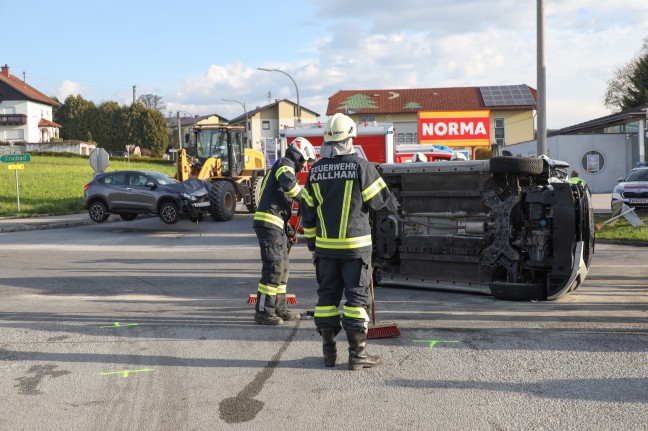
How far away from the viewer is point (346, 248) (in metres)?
5.72

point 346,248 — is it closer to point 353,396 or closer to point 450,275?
point 353,396

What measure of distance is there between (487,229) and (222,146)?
16688 mm

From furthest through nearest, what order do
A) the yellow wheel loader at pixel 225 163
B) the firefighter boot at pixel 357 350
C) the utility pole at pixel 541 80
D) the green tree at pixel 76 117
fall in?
1. the green tree at pixel 76 117
2. the yellow wheel loader at pixel 225 163
3. the utility pole at pixel 541 80
4. the firefighter boot at pixel 357 350

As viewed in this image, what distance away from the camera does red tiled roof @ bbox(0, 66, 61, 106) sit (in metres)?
91.1

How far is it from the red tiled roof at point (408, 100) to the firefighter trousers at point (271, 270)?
5965 cm

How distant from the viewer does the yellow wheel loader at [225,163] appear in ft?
74.9

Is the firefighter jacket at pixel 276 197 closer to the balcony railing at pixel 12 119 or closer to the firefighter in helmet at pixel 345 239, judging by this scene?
the firefighter in helmet at pixel 345 239

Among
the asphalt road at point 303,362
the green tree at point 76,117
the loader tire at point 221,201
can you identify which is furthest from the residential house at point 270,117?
the asphalt road at point 303,362

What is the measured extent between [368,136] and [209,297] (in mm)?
9482

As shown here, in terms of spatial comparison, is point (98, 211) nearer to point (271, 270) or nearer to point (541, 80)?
point (541, 80)

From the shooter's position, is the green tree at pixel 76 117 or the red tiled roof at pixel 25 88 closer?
the red tiled roof at pixel 25 88

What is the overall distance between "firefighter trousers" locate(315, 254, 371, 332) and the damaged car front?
2888 millimetres

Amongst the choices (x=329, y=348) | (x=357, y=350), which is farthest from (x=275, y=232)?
(x=357, y=350)

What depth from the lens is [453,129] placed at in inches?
1041
